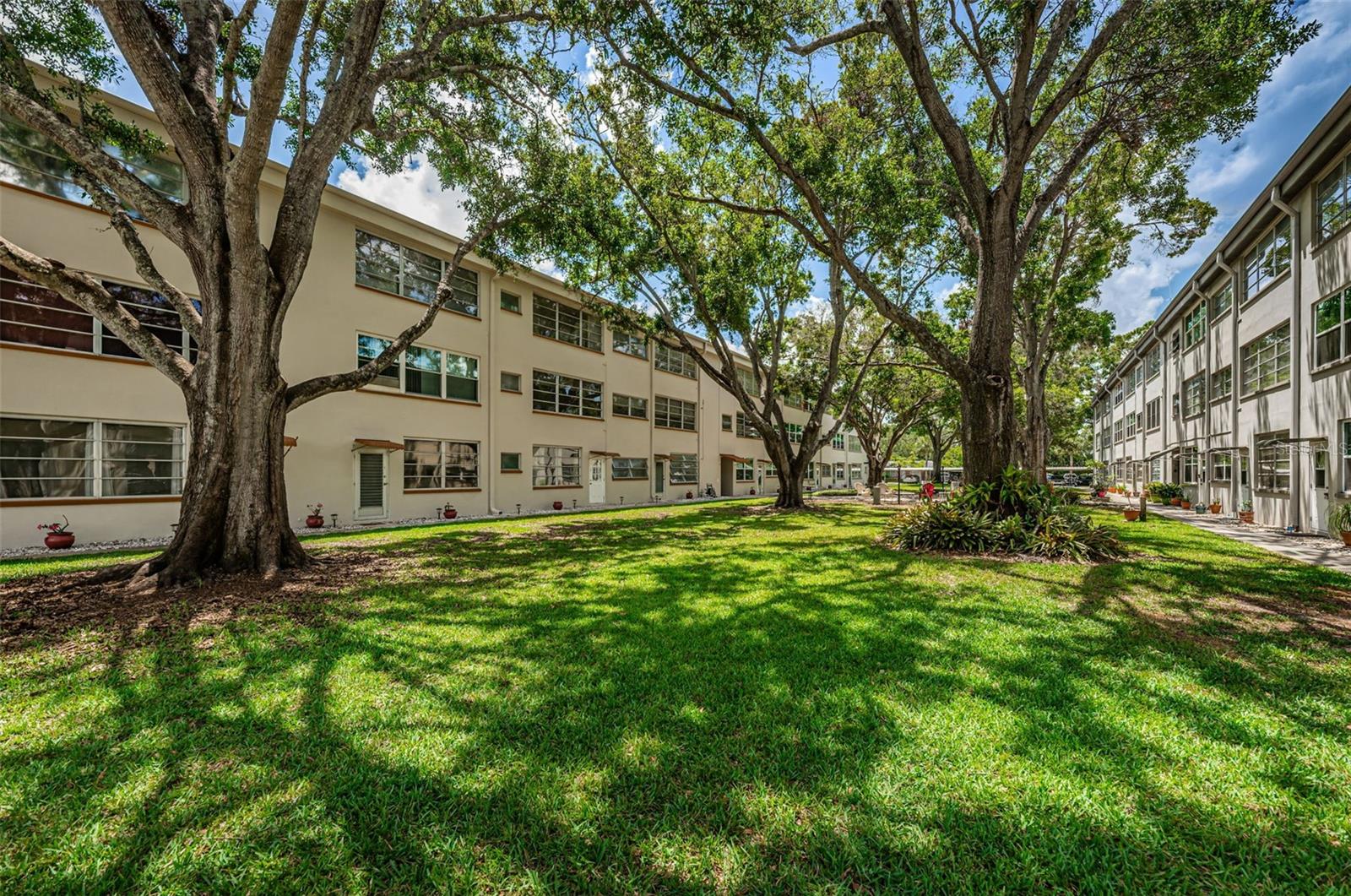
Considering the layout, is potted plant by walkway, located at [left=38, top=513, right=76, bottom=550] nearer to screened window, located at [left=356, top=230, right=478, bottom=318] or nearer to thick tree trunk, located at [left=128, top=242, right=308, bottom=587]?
thick tree trunk, located at [left=128, top=242, right=308, bottom=587]

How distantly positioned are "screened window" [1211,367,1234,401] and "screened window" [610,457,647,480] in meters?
20.0

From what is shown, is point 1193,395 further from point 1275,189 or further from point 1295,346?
point 1275,189

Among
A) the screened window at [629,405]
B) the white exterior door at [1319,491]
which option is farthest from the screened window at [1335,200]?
the screened window at [629,405]

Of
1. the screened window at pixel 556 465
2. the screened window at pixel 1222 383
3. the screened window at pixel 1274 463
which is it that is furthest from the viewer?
the screened window at pixel 556 465

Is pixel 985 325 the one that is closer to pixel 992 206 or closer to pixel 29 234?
pixel 992 206

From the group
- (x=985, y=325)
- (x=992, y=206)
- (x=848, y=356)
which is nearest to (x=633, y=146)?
(x=992, y=206)

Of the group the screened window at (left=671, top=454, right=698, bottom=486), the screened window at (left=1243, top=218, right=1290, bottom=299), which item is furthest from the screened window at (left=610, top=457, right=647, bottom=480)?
the screened window at (left=1243, top=218, right=1290, bottom=299)

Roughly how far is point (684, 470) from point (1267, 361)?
66.2 feet

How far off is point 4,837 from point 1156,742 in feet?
17.9

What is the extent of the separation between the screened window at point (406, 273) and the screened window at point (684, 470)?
40.1 feet

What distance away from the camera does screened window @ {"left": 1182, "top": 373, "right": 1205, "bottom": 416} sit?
1820 centimetres

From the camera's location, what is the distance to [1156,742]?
287 cm

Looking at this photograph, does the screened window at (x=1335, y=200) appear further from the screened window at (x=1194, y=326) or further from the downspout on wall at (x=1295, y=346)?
the screened window at (x=1194, y=326)

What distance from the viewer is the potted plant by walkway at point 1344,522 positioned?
9.52m
